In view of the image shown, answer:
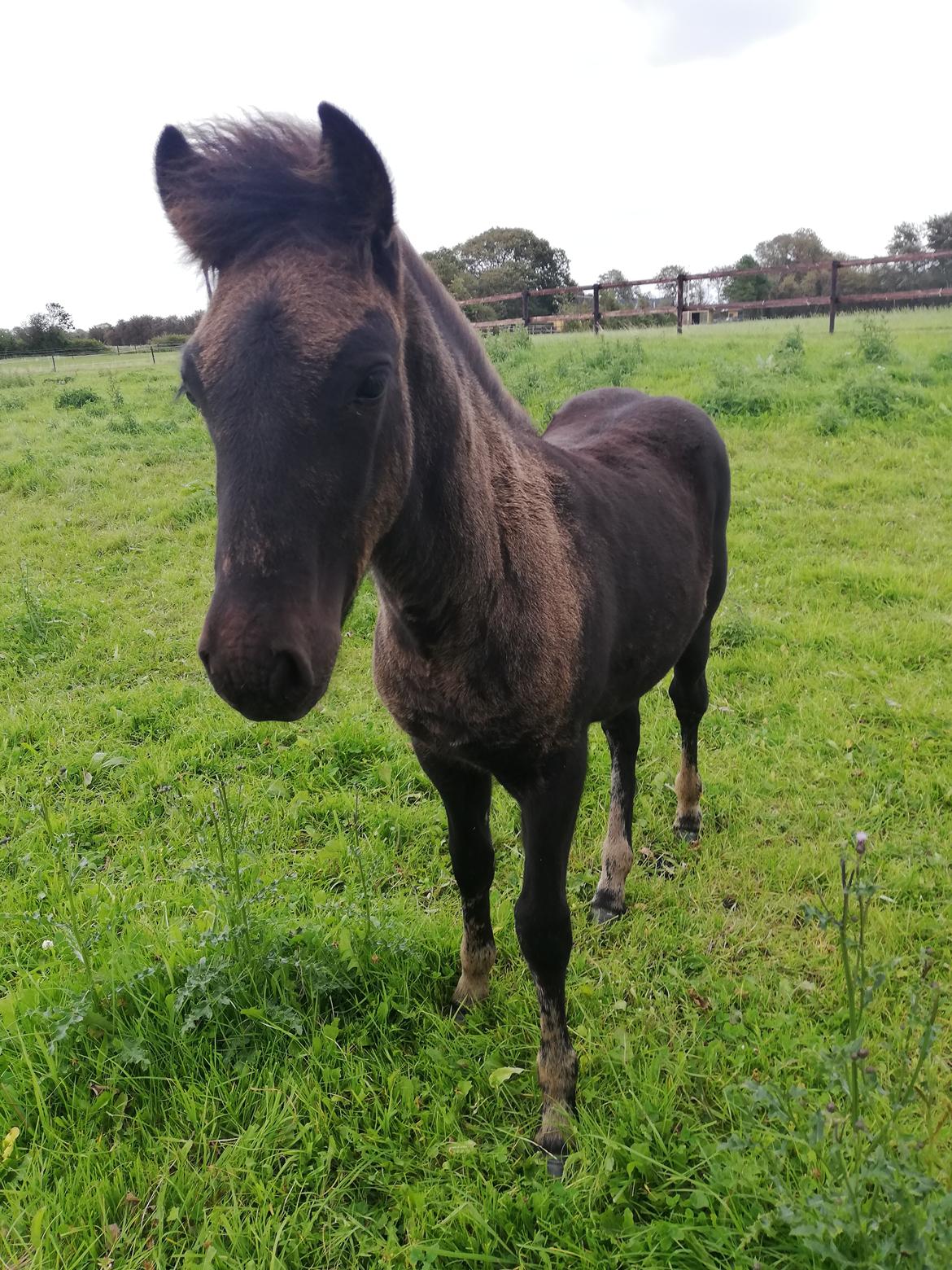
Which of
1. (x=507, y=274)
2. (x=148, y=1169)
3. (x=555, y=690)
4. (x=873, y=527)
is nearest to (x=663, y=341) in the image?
(x=873, y=527)

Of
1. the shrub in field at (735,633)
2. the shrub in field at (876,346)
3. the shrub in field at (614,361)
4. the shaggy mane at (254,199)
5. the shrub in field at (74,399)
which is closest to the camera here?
the shaggy mane at (254,199)

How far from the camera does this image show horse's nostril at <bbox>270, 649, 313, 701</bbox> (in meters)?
1.32

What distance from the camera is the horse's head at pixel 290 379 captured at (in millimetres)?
1357

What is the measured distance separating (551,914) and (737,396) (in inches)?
379

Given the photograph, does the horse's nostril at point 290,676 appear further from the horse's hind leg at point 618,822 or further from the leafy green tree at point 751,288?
the leafy green tree at point 751,288

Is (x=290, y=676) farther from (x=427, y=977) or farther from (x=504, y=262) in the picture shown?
(x=504, y=262)

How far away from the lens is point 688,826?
3691mm

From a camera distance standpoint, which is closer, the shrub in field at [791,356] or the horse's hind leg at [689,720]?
the horse's hind leg at [689,720]

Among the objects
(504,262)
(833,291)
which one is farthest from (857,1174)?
(504,262)

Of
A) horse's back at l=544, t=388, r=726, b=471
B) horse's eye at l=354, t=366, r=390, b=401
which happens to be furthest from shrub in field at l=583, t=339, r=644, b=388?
horse's eye at l=354, t=366, r=390, b=401

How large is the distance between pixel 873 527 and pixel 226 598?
7.02 m

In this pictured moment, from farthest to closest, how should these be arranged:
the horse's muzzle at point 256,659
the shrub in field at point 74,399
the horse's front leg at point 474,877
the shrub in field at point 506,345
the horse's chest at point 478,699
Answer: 1. the shrub in field at point 74,399
2. the shrub in field at point 506,345
3. the horse's front leg at point 474,877
4. the horse's chest at point 478,699
5. the horse's muzzle at point 256,659

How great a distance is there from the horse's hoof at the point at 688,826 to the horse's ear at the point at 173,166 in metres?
3.20

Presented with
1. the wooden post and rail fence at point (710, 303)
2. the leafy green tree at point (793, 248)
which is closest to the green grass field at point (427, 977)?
the wooden post and rail fence at point (710, 303)
